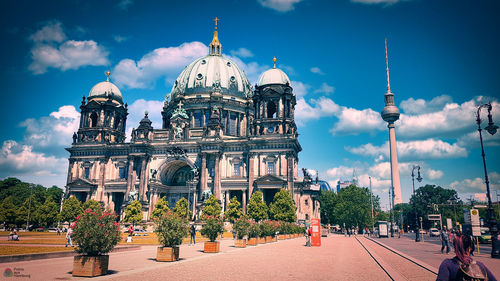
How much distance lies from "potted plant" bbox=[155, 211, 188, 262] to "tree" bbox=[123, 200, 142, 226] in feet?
166

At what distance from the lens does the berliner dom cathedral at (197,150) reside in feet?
233

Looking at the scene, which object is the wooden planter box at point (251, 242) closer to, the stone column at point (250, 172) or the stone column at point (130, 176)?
the stone column at point (250, 172)

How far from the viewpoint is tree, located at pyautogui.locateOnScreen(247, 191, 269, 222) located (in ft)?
204

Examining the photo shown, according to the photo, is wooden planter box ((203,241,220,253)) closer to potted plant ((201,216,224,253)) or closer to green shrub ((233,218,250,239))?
potted plant ((201,216,224,253))

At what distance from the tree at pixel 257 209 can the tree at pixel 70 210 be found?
36006 mm

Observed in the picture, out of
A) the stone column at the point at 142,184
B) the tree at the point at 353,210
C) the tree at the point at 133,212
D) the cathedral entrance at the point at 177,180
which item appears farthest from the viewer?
the tree at the point at 353,210

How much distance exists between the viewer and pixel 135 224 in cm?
6625

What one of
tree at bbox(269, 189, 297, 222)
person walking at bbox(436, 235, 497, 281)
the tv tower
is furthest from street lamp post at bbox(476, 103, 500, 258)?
the tv tower

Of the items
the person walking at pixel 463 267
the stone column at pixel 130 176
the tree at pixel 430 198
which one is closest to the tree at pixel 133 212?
the stone column at pixel 130 176

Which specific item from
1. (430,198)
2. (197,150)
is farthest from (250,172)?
(430,198)

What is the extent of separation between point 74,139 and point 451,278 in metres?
90.6

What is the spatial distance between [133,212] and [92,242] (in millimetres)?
56961

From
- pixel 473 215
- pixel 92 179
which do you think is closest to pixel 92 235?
pixel 473 215

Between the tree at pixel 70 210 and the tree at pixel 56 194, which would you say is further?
the tree at pixel 56 194
